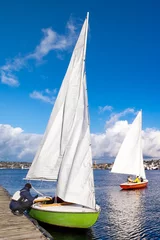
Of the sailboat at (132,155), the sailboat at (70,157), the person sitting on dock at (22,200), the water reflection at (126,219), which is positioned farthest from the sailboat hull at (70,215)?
the sailboat at (132,155)

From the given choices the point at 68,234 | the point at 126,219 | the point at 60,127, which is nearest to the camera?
the point at 68,234

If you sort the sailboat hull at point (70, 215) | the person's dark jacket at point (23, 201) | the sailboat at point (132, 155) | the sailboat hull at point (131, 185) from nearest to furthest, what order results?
the person's dark jacket at point (23, 201) < the sailboat hull at point (70, 215) < the sailboat hull at point (131, 185) < the sailboat at point (132, 155)

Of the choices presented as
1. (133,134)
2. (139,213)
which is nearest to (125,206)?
(139,213)

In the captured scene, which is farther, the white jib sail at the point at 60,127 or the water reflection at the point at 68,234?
the white jib sail at the point at 60,127

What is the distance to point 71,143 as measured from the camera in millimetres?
20656

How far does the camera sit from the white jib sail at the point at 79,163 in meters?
19.5

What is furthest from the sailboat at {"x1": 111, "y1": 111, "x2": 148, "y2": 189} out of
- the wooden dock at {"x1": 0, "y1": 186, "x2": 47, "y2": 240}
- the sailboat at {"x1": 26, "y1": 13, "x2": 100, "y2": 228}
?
the wooden dock at {"x1": 0, "y1": 186, "x2": 47, "y2": 240}

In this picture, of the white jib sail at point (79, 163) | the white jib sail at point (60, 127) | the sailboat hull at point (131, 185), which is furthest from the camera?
the sailboat hull at point (131, 185)

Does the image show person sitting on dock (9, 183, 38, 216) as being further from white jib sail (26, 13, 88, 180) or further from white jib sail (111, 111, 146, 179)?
white jib sail (111, 111, 146, 179)

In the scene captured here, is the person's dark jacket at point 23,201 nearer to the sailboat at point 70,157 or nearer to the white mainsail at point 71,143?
the sailboat at point 70,157

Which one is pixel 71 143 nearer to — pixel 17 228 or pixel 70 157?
pixel 70 157

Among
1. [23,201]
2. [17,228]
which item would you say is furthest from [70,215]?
[17,228]

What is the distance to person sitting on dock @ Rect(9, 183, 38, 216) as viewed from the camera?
1795cm

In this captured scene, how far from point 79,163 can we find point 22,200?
4.84 meters
